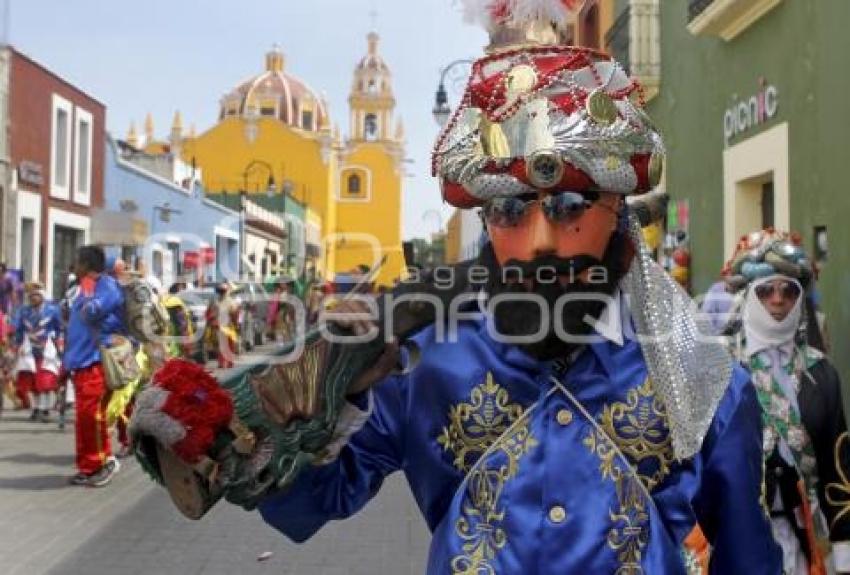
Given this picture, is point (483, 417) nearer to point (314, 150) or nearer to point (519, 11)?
point (519, 11)

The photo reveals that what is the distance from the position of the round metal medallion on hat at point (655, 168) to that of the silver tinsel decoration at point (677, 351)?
11 cm

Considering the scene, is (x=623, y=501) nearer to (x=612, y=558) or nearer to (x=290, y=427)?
(x=612, y=558)

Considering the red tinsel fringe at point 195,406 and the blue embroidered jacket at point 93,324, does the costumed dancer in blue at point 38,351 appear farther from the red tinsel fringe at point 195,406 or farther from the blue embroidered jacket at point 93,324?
the red tinsel fringe at point 195,406

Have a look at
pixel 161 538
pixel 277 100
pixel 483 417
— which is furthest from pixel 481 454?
pixel 277 100

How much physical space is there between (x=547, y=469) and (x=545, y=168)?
642mm

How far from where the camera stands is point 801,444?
13.8 ft

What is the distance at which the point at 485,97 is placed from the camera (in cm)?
243

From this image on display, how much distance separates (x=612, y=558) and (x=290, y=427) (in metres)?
0.71

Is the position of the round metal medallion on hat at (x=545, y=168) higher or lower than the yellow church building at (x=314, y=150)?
lower

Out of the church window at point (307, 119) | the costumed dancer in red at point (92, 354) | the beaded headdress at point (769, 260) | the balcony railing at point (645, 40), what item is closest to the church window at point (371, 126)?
the church window at point (307, 119)

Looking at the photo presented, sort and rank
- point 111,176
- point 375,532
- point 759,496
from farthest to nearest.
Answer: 1. point 111,176
2. point 375,532
3. point 759,496

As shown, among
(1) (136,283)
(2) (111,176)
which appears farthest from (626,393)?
(2) (111,176)

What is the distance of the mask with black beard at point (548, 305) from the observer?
225 cm

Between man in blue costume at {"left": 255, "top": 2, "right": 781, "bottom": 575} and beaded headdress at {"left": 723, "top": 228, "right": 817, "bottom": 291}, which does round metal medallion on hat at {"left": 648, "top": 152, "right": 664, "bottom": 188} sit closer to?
man in blue costume at {"left": 255, "top": 2, "right": 781, "bottom": 575}
